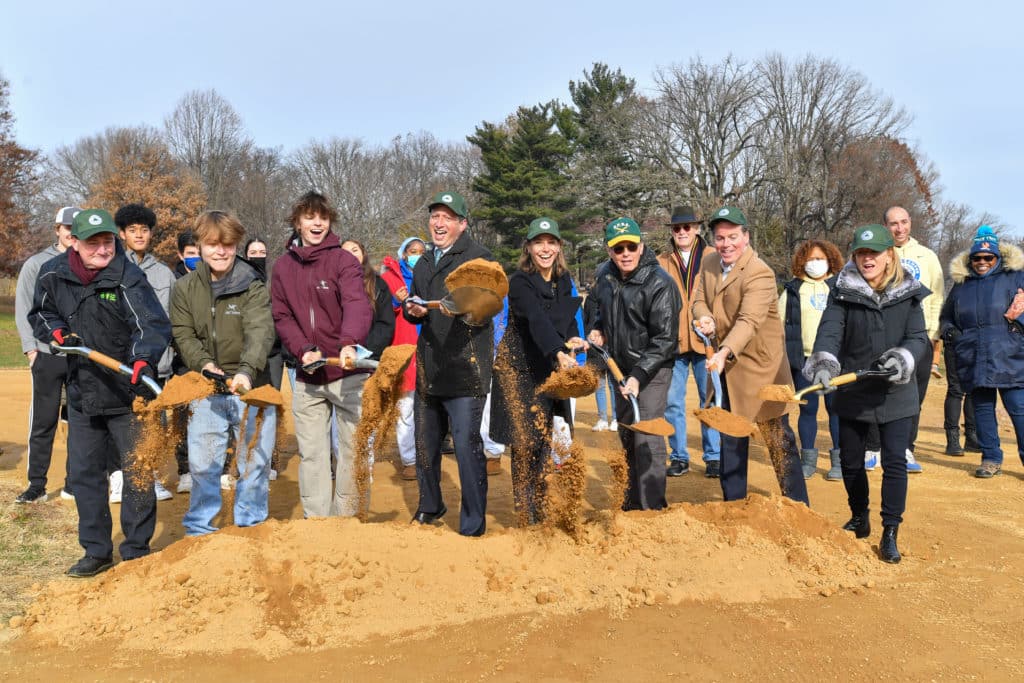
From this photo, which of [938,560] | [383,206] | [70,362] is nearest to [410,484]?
[70,362]

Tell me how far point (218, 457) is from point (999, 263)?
6.81 m

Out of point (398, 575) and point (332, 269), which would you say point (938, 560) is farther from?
point (332, 269)

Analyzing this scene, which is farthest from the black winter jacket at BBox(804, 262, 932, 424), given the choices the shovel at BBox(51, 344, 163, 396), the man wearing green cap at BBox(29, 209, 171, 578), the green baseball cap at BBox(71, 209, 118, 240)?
the green baseball cap at BBox(71, 209, 118, 240)

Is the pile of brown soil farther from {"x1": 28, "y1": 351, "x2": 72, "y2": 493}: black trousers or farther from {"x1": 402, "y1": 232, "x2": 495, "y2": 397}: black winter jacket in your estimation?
{"x1": 28, "y1": 351, "x2": 72, "y2": 493}: black trousers

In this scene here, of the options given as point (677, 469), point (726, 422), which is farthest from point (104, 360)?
point (677, 469)

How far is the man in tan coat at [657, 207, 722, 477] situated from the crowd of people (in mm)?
1395

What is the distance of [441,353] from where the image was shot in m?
5.05

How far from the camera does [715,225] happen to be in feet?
18.0

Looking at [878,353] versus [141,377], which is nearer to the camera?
[141,377]

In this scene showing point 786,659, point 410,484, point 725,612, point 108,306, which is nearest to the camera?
point 786,659

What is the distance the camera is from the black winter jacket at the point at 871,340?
195 inches

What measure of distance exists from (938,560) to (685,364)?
2.90 meters

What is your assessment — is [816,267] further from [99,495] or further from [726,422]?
[99,495]

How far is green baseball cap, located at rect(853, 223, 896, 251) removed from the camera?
16.2ft
